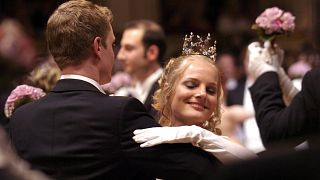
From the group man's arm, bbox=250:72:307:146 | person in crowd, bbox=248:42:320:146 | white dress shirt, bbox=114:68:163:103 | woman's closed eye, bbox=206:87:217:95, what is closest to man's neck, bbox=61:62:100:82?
woman's closed eye, bbox=206:87:217:95

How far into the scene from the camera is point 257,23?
3.90 metres

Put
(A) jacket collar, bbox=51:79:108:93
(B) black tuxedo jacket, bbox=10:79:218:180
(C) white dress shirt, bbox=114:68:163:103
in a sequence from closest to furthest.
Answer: (B) black tuxedo jacket, bbox=10:79:218:180 < (A) jacket collar, bbox=51:79:108:93 < (C) white dress shirt, bbox=114:68:163:103

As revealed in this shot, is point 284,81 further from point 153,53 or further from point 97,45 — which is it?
point 153,53

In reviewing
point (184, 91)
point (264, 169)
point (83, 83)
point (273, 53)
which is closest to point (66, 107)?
point (83, 83)

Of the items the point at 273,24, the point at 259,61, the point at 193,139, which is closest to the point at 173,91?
the point at 193,139

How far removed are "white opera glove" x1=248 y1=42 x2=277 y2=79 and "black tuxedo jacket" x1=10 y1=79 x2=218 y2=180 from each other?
135cm

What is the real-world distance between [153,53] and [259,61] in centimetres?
161

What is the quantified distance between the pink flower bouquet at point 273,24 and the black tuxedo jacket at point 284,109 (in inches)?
10.4

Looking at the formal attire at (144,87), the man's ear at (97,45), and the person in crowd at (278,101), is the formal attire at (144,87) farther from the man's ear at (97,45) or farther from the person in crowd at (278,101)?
Result: the man's ear at (97,45)

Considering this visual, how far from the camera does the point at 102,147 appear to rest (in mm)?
2377

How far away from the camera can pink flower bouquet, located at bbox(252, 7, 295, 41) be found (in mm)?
3838

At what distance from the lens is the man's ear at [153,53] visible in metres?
5.27

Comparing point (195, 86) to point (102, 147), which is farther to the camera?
point (195, 86)

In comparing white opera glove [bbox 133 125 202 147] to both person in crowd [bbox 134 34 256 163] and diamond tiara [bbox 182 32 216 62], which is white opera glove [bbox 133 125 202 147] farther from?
diamond tiara [bbox 182 32 216 62]
